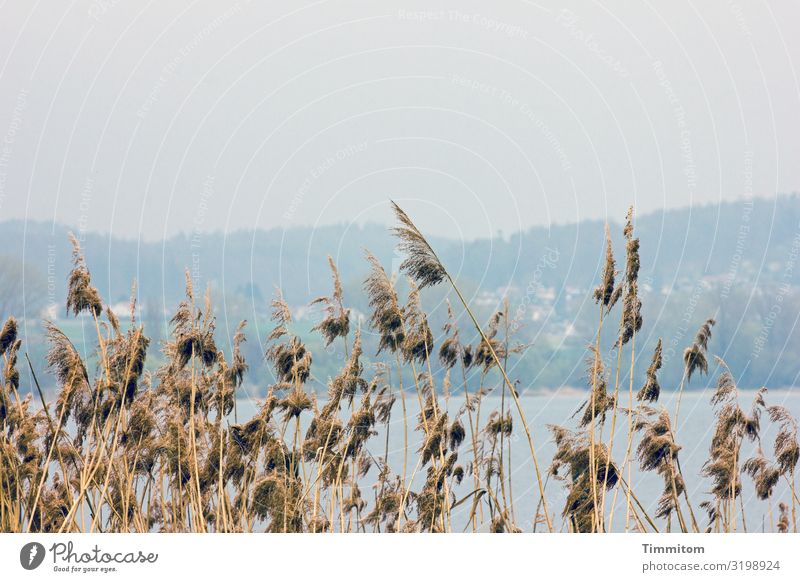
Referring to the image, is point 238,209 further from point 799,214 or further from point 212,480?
point 799,214

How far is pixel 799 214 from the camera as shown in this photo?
31.7 m

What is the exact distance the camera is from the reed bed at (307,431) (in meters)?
7.79

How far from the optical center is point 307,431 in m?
8.11

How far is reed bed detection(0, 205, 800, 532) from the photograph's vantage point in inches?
307

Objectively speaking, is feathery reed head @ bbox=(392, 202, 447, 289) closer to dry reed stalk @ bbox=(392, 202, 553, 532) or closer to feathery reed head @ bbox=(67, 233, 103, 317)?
dry reed stalk @ bbox=(392, 202, 553, 532)
